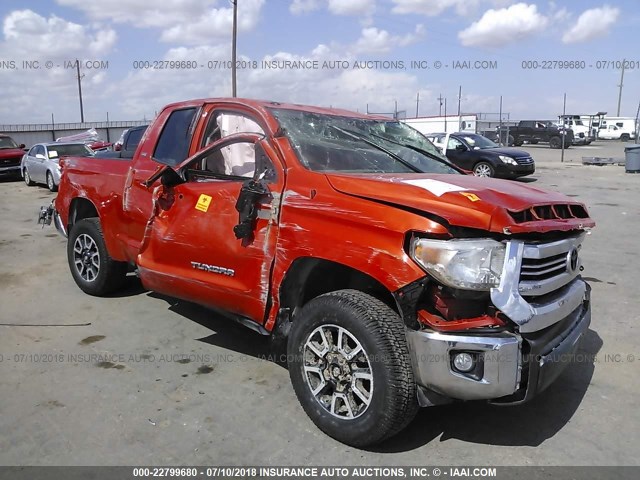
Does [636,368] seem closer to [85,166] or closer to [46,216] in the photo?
[85,166]

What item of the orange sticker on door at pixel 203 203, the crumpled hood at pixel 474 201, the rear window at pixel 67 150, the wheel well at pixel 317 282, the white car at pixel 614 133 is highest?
the white car at pixel 614 133

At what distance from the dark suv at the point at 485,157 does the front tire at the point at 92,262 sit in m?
13.6

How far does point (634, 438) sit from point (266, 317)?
233cm

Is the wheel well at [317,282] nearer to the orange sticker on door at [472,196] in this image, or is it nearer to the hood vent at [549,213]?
the orange sticker on door at [472,196]

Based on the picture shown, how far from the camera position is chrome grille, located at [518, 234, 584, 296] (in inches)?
116

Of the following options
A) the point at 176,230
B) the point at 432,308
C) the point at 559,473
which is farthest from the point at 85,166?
the point at 559,473

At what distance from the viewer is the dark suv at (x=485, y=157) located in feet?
58.4

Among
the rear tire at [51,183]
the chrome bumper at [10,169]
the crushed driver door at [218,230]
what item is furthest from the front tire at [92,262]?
the chrome bumper at [10,169]

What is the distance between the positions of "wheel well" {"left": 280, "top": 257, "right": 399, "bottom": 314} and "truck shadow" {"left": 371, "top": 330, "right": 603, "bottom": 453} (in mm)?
824

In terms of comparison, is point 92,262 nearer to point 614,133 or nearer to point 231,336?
point 231,336

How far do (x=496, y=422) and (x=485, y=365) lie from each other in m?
0.93

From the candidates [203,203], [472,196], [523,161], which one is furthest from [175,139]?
[523,161]

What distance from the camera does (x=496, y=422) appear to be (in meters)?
3.50

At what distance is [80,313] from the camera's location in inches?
213
